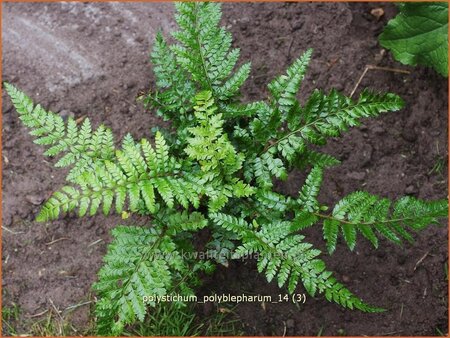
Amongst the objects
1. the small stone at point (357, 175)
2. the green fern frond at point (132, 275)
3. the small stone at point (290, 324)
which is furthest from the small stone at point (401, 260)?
the green fern frond at point (132, 275)

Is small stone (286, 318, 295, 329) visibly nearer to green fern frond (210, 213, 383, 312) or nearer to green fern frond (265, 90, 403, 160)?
green fern frond (210, 213, 383, 312)

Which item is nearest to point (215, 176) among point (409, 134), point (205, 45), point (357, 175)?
point (205, 45)

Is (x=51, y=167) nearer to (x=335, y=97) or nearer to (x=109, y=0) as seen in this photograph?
(x=109, y=0)

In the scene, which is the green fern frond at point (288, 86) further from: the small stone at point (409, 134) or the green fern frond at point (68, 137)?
the small stone at point (409, 134)

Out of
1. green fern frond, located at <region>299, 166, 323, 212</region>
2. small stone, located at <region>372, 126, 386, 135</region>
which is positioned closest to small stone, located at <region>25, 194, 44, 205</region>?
green fern frond, located at <region>299, 166, 323, 212</region>

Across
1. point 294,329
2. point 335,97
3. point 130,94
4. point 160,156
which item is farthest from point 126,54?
point 294,329

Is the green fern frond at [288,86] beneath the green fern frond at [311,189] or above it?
above

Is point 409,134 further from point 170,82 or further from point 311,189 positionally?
point 170,82

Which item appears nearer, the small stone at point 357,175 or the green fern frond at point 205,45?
the green fern frond at point 205,45
